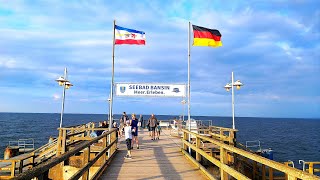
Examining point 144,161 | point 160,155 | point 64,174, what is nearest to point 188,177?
point 144,161

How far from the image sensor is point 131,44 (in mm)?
15852

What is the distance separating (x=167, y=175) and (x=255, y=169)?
39.0 ft

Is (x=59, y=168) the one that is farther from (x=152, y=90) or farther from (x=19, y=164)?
(x=152, y=90)

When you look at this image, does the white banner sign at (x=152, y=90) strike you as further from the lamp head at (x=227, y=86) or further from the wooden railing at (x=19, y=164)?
the lamp head at (x=227, y=86)

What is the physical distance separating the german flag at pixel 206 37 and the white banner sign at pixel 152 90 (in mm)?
2519

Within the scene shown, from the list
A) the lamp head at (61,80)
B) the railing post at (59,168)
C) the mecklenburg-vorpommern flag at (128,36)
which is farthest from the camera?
the lamp head at (61,80)

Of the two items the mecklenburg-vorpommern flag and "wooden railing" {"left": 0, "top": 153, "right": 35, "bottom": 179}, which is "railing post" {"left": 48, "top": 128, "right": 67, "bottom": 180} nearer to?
"wooden railing" {"left": 0, "top": 153, "right": 35, "bottom": 179}

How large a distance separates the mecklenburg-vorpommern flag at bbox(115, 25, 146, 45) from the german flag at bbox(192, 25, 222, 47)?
2.70 metres

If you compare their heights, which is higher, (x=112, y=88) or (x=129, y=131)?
(x=112, y=88)

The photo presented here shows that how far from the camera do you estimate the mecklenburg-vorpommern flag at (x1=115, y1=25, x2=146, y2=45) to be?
15.7 meters

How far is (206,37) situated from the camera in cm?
1545

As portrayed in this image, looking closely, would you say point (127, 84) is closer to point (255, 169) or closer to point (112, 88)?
point (112, 88)

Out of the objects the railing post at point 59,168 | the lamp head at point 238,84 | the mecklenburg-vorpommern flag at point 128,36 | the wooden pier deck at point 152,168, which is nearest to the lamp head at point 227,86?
the lamp head at point 238,84

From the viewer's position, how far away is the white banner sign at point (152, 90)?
53.5ft
